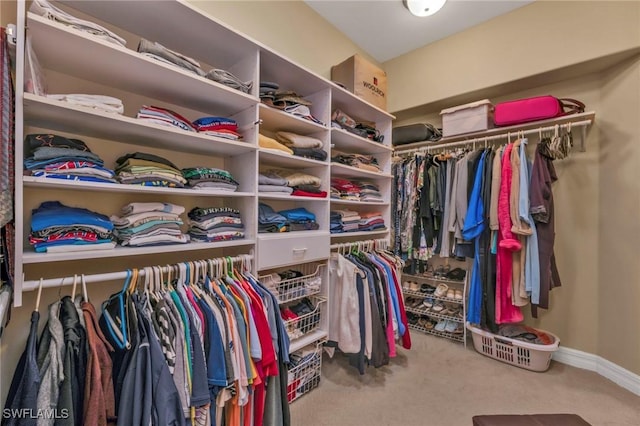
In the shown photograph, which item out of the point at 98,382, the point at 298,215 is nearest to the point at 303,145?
the point at 298,215

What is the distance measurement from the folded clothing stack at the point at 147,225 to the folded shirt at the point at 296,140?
0.85 m

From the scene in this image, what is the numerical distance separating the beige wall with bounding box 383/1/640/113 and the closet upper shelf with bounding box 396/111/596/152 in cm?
39

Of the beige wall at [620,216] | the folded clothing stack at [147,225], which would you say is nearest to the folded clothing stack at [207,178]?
the folded clothing stack at [147,225]

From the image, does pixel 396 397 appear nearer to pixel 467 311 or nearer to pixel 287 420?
pixel 287 420

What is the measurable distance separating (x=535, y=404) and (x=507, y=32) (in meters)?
2.85

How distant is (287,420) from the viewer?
1360 millimetres

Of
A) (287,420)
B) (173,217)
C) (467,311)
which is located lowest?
(287,420)

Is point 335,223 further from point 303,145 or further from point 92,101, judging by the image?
point 92,101

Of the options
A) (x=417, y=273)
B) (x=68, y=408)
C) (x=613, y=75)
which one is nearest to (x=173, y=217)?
(x=68, y=408)

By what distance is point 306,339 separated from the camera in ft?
6.00

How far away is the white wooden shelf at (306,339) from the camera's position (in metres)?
1.73

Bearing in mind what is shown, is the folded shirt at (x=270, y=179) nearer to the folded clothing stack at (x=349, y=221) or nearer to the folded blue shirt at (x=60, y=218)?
the folded clothing stack at (x=349, y=221)

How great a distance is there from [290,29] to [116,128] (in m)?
1.55

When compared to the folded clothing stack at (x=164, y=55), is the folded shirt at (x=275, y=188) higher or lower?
lower
